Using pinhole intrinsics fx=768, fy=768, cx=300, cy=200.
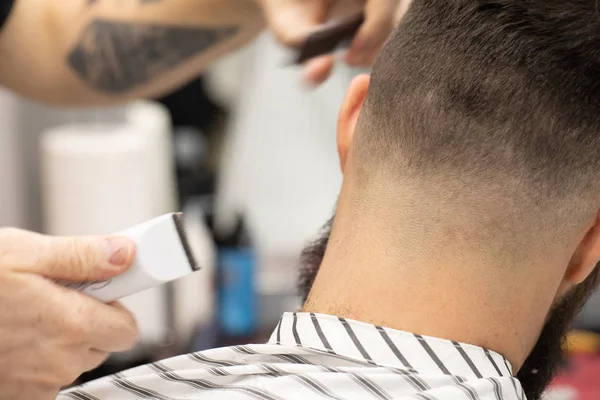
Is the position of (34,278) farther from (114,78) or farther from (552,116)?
(114,78)

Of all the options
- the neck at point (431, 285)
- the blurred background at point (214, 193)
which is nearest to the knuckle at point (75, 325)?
the neck at point (431, 285)

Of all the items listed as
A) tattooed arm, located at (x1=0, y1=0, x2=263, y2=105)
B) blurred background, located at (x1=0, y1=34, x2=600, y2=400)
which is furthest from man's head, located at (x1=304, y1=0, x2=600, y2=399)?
blurred background, located at (x1=0, y1=34, x2=600, y2=400)

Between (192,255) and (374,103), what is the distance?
1.00ft

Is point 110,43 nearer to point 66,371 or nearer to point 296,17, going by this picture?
point 296,17

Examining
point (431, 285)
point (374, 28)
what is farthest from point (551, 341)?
point (374, 28)

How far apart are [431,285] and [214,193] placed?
2194 mm

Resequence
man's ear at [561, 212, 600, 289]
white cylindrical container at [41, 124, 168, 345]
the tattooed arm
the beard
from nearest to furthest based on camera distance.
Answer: man's ear at [561, 212, 600, 289]
the beard
the tattooed arm
white cylindrical container at [41, 124, 168, 345]

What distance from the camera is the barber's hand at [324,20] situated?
1245mm

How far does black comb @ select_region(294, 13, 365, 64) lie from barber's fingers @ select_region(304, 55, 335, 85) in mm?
20

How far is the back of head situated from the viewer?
87 cm

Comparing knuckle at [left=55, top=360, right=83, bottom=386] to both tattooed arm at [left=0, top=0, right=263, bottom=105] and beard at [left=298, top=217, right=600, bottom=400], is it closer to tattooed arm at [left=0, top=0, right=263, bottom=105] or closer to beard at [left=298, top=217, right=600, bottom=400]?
beard at [left=298, top=217, right=600, bottom=400]

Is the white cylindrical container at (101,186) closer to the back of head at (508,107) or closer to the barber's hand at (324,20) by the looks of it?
the barber's hand at (324,20)

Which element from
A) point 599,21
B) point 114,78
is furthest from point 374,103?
point 114,78

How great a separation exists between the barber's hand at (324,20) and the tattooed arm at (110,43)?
1.09 feet
